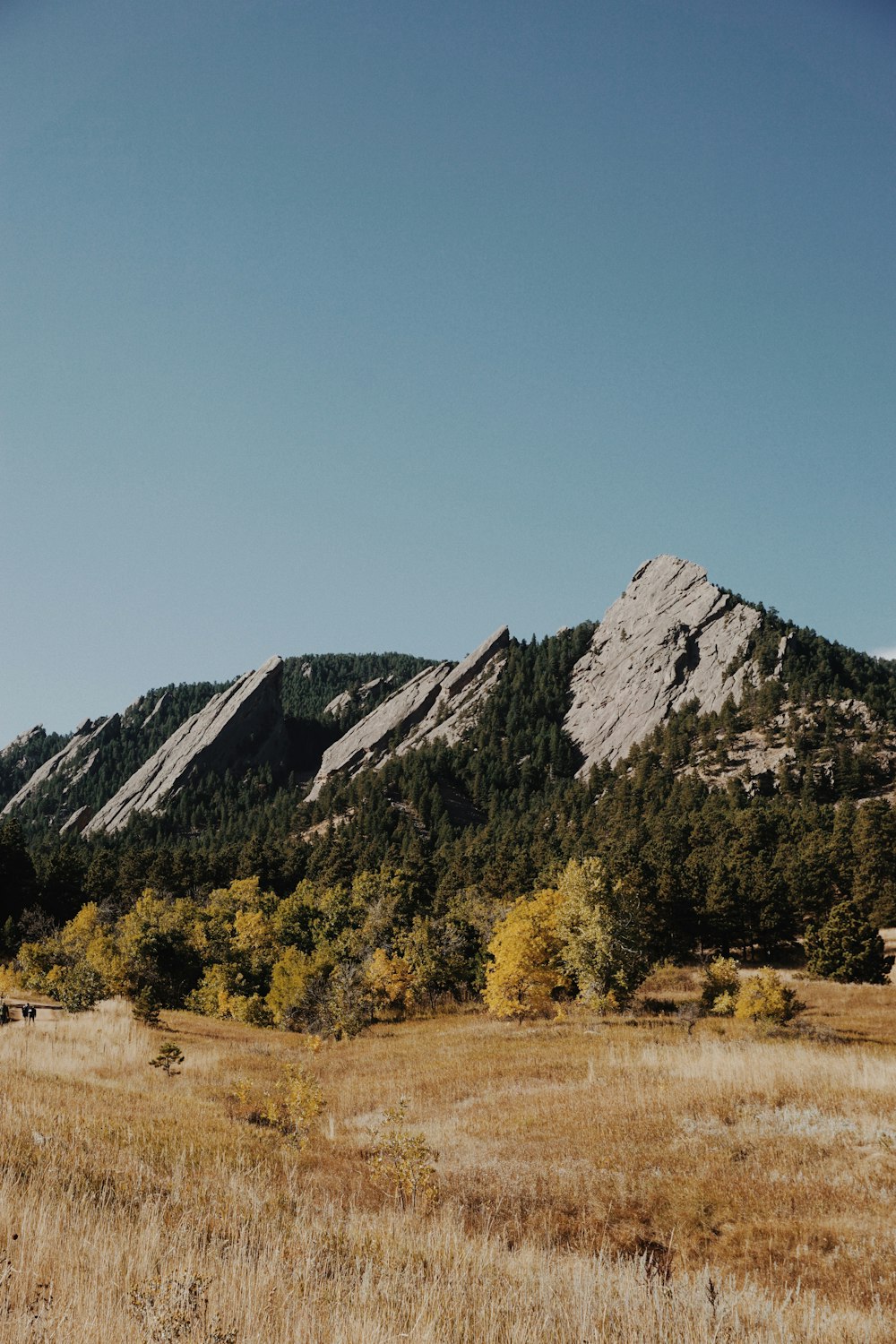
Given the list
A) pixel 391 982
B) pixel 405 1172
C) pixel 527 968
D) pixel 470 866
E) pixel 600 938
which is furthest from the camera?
pixel 470 866

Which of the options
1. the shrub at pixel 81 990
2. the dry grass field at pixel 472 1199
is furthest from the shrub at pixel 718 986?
the shrub at pixel 81 990

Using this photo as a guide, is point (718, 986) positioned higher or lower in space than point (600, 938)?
lower

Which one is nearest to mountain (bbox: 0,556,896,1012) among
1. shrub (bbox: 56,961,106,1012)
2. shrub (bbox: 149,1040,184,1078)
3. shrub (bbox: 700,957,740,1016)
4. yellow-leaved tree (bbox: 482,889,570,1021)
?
shrub (bbox: 700,957,740,1016)

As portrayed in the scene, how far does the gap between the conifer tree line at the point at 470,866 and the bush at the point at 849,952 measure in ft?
0.84

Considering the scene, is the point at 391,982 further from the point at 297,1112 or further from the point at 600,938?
the point at 297,1112

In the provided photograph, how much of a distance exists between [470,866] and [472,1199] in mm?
83860

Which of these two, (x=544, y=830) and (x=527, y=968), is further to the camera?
(x=544, y=830)

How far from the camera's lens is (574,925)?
4188 cm

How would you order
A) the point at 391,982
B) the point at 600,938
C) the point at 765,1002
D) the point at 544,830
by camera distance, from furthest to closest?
the point at 544,830, the point at 391,982, the point at 765,1002, the point at 600,938

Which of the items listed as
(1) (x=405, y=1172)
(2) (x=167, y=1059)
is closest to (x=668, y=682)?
(2) (x=167, y=1059)

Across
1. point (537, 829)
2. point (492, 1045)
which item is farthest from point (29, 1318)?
point (537, 829)

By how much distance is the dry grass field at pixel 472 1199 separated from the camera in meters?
5.71


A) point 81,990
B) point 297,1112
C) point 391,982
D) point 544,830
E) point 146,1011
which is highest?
point 544,830

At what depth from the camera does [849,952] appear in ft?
191
